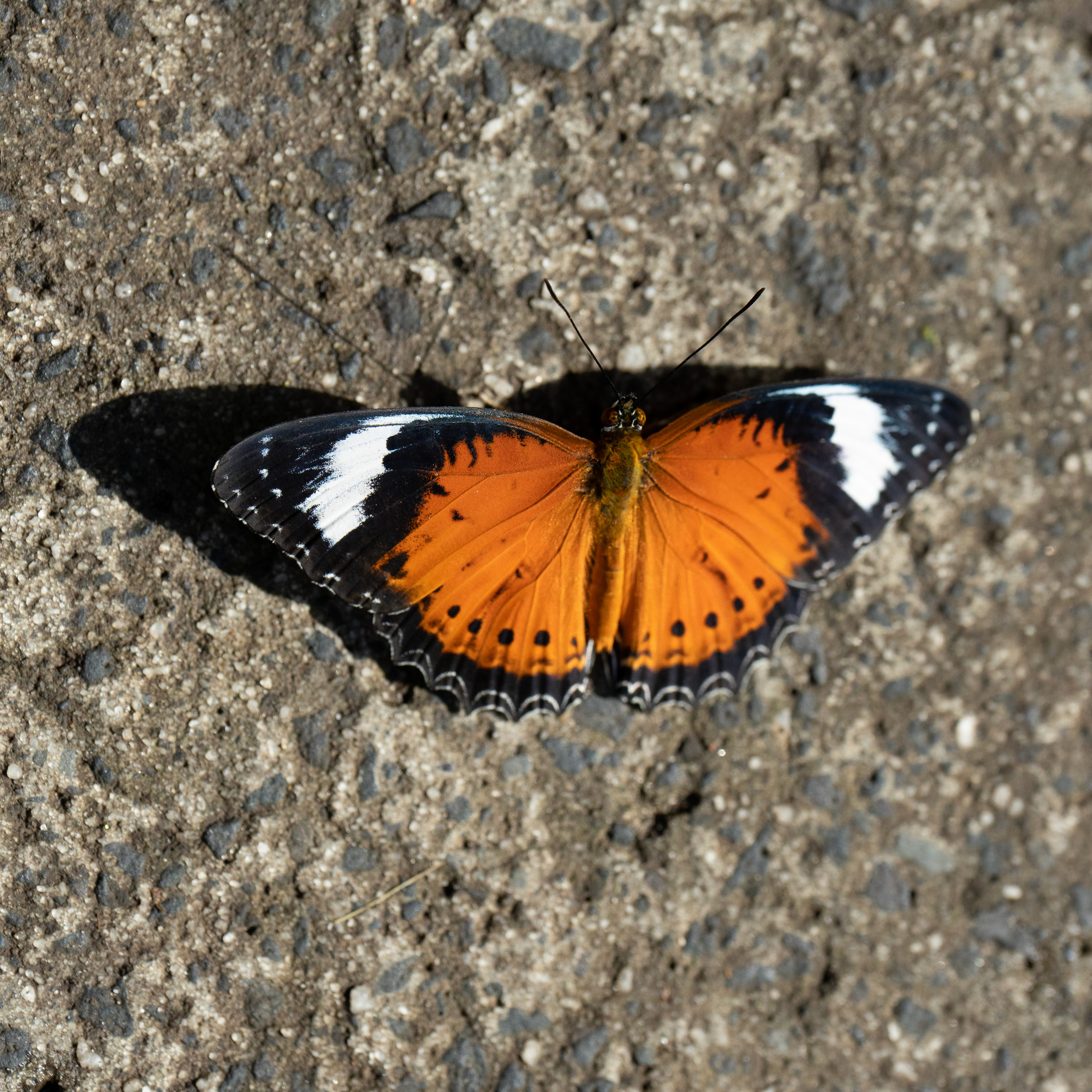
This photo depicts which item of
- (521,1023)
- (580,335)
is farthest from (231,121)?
(521,1023)

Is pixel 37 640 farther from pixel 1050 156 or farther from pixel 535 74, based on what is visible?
pixel 1050 156

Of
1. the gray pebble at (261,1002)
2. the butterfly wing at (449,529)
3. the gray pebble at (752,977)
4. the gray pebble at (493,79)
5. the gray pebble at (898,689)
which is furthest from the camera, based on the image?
the gray pebble at (898,689)

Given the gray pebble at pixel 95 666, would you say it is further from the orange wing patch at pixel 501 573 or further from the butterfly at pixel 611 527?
the orange wing patch at pixel 501 573

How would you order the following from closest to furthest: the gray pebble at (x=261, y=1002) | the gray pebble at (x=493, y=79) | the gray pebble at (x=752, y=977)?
the gray pebble at (x=261, y=1002) < the gray pebble at (x=493, y=79) < the gray pebble at (x=752, y=977)

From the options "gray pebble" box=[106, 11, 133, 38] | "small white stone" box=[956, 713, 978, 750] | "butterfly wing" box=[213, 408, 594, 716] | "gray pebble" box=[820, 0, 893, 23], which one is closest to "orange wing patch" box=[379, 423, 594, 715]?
"butterfly wing" box=[213, 408, 594, 716]

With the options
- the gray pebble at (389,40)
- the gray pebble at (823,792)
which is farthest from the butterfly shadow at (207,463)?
the gray pebble at (823,792)

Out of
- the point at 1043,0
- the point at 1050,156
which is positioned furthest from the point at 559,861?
the point at 1043,0

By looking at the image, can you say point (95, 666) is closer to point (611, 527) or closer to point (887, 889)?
point (611, 527)
